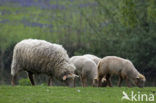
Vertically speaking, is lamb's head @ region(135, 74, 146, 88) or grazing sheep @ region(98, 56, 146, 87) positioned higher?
grazing sheep @ region(98, 56, 146, 87)

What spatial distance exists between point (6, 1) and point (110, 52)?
2032 inches

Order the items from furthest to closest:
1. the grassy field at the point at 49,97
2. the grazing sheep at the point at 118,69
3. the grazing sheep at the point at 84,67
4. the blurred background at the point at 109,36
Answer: the blurred background at the point at 109,36, the grazing sheep at the point at 84,67, the grazing sheep at the point at 118,69, the grassy field at the point at 49,97

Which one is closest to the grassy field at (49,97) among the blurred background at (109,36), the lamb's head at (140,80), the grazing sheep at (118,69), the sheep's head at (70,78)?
the sheep's head at (70,78)

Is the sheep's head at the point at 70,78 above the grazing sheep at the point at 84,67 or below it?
below

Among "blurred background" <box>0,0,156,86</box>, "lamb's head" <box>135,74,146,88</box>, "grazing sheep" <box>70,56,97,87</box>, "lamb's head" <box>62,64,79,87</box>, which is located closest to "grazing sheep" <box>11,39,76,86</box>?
"lamb's head" <box>62,64,79,87</box>

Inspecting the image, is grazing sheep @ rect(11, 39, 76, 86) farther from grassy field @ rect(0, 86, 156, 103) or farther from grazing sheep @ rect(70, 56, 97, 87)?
grassy field @ rect(0, 86, 156, 103)

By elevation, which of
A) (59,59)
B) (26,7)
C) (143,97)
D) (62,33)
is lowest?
(143,97)

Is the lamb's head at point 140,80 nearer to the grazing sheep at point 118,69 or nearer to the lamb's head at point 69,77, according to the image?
the grazing sheep at point 118,69

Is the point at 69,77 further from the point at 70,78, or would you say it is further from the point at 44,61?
the point at 44,61

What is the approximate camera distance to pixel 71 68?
709 inches

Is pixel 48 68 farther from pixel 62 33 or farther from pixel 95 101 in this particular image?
pixel 62 33

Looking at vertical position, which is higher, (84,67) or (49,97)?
(84,67)

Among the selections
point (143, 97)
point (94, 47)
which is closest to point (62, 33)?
point (94, 47)

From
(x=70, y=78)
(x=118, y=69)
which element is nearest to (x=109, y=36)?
(x=118, y=69)
